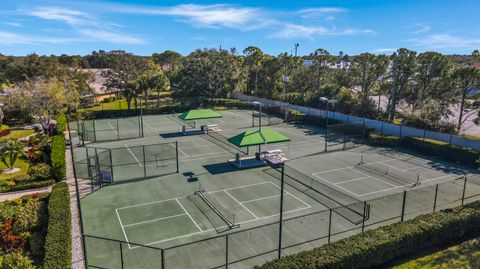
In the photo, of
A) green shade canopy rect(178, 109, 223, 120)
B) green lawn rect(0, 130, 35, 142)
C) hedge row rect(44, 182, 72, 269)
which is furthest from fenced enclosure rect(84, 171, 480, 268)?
green lawn rect(0, 130, 35, 142)

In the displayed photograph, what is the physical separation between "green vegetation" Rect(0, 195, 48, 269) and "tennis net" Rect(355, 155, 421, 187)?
2094 cm

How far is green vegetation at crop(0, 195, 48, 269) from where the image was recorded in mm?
13750

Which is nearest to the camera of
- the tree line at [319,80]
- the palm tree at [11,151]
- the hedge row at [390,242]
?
the hedge row at [390,242]

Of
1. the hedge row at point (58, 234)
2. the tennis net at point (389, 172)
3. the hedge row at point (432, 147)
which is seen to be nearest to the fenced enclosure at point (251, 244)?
the hedge row at point (58, 234)

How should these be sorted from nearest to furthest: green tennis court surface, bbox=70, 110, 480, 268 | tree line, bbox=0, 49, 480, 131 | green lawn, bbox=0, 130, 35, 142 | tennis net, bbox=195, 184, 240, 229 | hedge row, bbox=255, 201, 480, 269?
hedge row, bbox=255, 201, 480, 269 < green tennis court surface, bbox=70, 110, 480, 268 < tennis net, bbox=195, 184, 240, 229 < green lawn, bbox=0, 130, 35, 142 < tree line, bbox=0, 49, 480, 131

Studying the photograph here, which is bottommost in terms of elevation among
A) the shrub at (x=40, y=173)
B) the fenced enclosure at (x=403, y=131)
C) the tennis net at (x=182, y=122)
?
the shrub at (x=40, y=173)

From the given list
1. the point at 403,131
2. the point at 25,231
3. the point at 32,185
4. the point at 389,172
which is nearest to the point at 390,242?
the point at 389,172

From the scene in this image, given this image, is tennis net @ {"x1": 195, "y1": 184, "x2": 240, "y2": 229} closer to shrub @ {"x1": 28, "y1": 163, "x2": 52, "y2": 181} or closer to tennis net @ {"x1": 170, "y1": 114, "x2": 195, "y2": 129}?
shrub @ {"x1": 28, "y1": 163, "x2": 52, "y2": 181}

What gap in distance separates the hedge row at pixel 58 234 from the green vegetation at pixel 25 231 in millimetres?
866

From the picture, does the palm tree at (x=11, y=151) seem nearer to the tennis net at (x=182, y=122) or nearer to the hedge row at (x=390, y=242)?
the tennis net at (x=182, y=122)

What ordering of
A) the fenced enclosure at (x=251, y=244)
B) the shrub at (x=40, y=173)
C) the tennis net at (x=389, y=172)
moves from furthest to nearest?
the tennis net at (x=389, y=172) → the shrub at (x=40, y=173) → the fenced enclosure at (x=251, y=244)

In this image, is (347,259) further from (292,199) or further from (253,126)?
(253,126)

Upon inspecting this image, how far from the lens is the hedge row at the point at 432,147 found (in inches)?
1064

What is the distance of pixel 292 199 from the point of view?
1975cm
